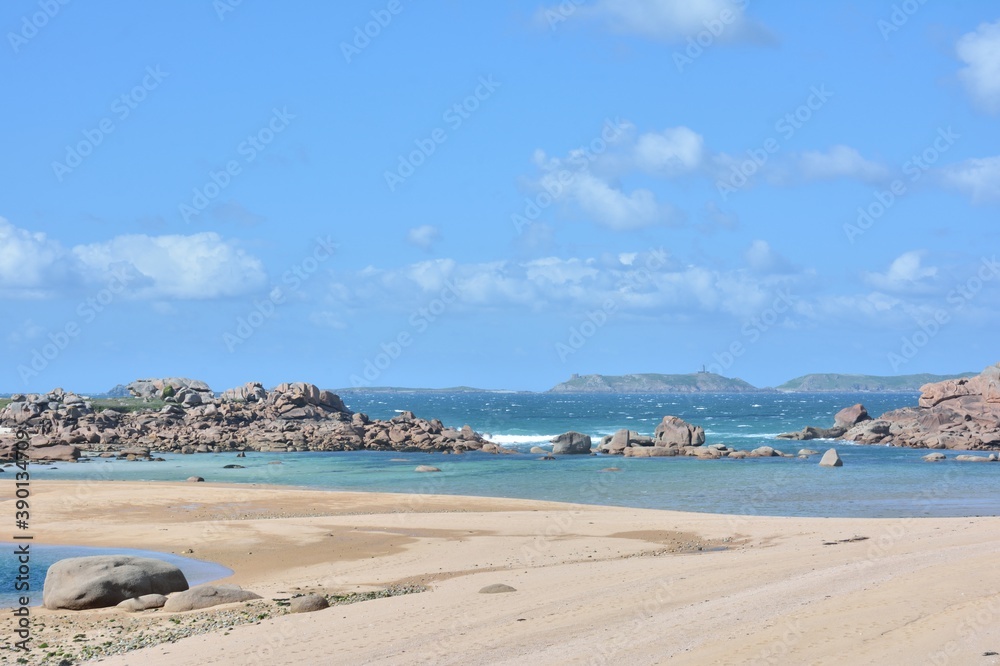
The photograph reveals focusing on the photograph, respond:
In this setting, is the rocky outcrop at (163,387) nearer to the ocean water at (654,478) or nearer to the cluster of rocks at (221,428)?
the cluster of rocks at (221,428)

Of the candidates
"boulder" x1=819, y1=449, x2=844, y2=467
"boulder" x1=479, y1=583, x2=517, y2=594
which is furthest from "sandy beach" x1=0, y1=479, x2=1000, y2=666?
"boulder" x1=819, y1=449, x2=844, y2=467

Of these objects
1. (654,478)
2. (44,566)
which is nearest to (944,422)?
(654,478)

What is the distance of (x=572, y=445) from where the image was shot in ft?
240

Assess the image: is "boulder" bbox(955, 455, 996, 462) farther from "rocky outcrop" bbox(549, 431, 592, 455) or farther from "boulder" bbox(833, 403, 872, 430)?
"boulder" bbox(833, 403, 872, 430)

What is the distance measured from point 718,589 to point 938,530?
1244 cm

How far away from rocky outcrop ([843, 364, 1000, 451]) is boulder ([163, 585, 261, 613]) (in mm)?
66568

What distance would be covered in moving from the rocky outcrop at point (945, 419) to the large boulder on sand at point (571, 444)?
2558 centimetres

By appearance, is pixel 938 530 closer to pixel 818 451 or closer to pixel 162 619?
pixel 162 619

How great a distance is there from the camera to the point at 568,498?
143ft

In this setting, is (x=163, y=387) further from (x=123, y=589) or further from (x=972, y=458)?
(x=123, y=589)

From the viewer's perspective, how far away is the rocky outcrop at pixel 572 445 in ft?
240

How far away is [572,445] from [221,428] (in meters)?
30.5

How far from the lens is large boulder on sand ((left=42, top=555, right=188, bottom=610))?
1908 centimetres

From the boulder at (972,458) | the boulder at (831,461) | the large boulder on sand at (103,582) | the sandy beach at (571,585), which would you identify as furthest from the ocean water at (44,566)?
the boulder at (972,458)
